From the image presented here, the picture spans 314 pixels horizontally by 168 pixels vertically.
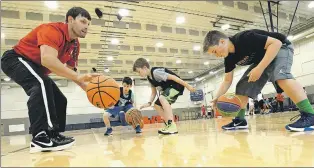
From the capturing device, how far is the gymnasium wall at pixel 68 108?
1647cm

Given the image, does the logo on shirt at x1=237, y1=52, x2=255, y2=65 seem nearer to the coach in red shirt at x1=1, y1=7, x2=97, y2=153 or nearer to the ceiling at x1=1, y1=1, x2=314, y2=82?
the coach in red shirt at x1=1, y1=7, x2=97, y2=153

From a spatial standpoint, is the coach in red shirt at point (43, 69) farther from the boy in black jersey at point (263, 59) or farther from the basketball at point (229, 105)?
the basketball at point (229, 105)

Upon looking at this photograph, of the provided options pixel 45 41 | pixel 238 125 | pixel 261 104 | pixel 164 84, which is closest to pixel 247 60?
pixel 238 125

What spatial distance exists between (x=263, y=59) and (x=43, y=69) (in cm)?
193

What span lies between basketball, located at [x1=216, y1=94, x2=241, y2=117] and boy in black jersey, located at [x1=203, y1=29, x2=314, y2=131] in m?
0.08

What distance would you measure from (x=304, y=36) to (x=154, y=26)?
6.92m

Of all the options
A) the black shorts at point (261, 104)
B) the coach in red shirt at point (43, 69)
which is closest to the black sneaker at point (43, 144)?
the coach in red shirt at point (43, 69)

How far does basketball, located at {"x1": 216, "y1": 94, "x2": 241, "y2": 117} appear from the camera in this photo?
2.60 meters

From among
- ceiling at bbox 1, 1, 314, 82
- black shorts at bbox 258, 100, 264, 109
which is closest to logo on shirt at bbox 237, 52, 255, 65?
ceiling at bbox 1, 1, 314, 82

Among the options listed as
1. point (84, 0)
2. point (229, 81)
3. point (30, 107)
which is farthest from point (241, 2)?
point (30, 107)

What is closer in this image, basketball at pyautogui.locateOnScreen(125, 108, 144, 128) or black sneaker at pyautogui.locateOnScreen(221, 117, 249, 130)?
black sneaker at pyautogui.locateOnScreen(221, 117, 249, 130)

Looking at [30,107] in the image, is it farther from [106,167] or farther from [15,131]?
[15,131]

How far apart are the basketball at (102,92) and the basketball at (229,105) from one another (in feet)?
3.72

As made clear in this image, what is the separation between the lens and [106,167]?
1.02 metres
